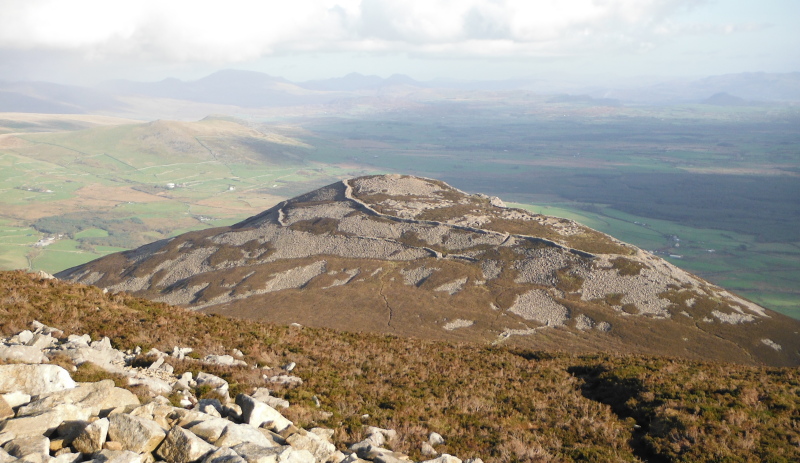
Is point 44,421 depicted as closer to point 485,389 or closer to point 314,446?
point 314,446

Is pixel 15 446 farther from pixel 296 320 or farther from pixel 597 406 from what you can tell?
pixel 296 320

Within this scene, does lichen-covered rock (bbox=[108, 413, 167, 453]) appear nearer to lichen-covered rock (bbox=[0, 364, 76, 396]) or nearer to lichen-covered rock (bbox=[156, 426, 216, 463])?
lichen-covered rock (bbox=[156, 426, 216, 463])

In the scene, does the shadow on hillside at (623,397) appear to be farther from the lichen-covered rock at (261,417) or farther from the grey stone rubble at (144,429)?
the lichen-covered rock at (261,417)

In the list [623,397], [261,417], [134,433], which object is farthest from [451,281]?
[134,433]

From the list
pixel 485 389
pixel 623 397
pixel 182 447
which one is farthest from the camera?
pixel 485 389

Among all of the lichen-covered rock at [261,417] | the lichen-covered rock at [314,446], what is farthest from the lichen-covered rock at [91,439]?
the lichen-covered rock at [314,446]

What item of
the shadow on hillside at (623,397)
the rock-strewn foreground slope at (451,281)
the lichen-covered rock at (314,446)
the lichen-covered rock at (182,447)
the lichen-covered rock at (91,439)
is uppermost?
the lichen-covered rock at (91,439)
